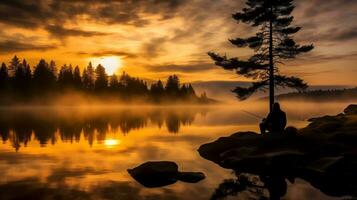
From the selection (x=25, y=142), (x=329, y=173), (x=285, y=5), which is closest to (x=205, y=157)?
(x=329, y=173)

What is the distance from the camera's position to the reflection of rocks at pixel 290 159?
14.1 metres

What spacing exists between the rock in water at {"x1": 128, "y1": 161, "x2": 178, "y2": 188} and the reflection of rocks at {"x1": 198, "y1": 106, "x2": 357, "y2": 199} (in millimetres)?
2256

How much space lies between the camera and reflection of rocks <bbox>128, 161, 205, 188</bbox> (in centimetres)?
1476

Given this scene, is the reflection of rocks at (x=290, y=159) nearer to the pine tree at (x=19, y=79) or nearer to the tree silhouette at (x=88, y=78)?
the pine tree at (x=19, y=79)

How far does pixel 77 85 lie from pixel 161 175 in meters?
129

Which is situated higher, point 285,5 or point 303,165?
point 285,5

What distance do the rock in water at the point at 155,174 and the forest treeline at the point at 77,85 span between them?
10660 cm

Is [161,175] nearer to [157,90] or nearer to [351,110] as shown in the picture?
[351,110]

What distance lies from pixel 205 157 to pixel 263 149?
3630mm

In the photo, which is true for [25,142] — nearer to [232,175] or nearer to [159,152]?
[159,152]

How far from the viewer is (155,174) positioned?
15.3 metres

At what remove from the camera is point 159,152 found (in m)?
23.3

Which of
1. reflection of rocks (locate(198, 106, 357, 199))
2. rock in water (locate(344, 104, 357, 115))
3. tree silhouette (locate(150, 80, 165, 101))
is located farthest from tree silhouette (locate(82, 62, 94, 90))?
reflection of rocks (locate(198, 106, 357, 199))

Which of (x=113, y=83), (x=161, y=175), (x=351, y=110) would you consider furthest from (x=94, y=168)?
(x=113, y=83)
